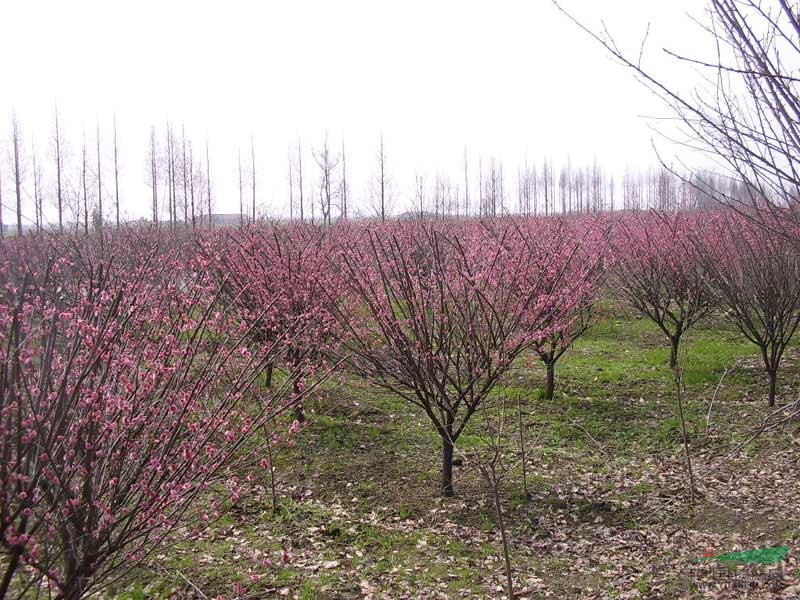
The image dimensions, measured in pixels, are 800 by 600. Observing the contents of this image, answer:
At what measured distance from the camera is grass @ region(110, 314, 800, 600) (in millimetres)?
4312

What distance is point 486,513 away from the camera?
17.9ft

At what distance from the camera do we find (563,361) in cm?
1068

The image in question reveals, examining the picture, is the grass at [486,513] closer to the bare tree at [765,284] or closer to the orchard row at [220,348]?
the orchard row at [220,348]

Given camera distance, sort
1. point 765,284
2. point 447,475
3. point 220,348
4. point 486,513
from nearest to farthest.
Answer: point 220,348 → point 486,513 → point 447,475 → point 765,284

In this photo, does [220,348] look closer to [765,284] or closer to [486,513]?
[486,513]

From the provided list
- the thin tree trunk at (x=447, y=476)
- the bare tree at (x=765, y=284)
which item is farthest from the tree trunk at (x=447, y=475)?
the bare tree at (x=765, y=284)

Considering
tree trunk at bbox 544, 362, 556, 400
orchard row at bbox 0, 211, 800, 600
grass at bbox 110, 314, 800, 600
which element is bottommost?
grass at bbox 110, 314, 800, 600

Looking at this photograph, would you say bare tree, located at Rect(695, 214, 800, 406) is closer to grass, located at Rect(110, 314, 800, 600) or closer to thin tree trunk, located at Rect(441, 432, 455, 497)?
grass, located at Rect(110, 314, 800, 600)

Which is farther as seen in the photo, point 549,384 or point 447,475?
point 549,384

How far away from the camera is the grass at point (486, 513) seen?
4.31 metres

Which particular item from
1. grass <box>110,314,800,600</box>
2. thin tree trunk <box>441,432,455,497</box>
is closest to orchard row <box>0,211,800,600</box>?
thin tree trunk <box>441,432,455,497</box>

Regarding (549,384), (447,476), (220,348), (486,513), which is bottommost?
(486,513)

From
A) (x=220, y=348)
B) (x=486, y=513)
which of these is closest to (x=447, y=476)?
(x=486, y=513)

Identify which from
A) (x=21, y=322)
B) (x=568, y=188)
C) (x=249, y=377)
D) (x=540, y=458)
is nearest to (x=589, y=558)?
(x=540, y=458)
